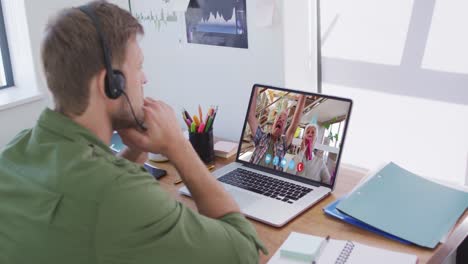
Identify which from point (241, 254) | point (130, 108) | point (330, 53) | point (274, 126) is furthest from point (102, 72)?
point (330, 53)

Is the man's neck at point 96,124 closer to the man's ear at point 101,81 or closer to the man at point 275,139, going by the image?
the man's ear at point 101,81

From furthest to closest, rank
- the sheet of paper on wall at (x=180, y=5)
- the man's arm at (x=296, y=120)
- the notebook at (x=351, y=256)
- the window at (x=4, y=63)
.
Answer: the window at (x=4, y=63)
the sheet of paper on wall at (x=180, y=5)
the man's arm at (x=296, y=120)
the notebook at (x=351, y=256)

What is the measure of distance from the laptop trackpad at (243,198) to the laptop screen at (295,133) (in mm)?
140

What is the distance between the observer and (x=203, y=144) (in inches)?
62.6

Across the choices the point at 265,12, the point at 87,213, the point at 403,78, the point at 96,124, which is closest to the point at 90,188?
the point at 87,213

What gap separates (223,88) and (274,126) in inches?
14.3

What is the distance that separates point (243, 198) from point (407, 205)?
0.40 meters

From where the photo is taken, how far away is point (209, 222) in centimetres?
96

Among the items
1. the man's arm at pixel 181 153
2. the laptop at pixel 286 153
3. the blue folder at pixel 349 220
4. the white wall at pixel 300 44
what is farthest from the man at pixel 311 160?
the man's arm at pixel 181 153

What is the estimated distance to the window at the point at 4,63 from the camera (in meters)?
2.21

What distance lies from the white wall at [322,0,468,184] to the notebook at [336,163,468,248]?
0.86ft

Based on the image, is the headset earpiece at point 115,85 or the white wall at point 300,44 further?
the white wall at point 300,44

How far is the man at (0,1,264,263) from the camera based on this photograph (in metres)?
0.86

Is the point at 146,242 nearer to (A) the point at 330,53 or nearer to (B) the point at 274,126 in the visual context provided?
(B) the point at 274,126
